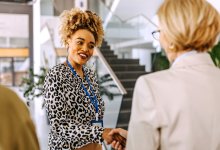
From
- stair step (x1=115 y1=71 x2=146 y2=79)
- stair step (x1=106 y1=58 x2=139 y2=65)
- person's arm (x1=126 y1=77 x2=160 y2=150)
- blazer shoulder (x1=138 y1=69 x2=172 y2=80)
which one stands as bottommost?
person's arm (x1=126 y1=77 x2=160 y2=150)

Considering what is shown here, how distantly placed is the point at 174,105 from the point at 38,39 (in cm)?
983

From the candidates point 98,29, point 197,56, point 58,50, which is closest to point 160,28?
point 197,56

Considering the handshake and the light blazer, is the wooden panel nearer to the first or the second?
the handshake

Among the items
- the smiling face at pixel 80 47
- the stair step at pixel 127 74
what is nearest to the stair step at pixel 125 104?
the stair step at pixel 127 74

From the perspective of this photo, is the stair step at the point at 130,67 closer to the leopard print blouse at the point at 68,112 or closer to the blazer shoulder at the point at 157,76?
the leopard print blouse at the point at 68,112

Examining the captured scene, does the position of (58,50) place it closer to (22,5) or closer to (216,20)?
(22,5)

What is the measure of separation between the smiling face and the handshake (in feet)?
1.77

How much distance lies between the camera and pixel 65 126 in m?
1.83

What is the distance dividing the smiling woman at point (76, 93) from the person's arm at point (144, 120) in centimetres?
69

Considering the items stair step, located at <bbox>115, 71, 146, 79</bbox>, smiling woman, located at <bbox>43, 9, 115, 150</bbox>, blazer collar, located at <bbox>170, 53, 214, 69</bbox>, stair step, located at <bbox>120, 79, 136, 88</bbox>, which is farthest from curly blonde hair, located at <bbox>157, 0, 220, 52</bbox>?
stair step, located at <bbox>115, 71, 146, 79</bbox>

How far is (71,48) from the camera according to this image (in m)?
2.10

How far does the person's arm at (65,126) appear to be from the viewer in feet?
5.99

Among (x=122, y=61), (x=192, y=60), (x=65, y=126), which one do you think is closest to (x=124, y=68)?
(x=122, y=61)

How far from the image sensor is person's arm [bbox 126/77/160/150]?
1.08 m
